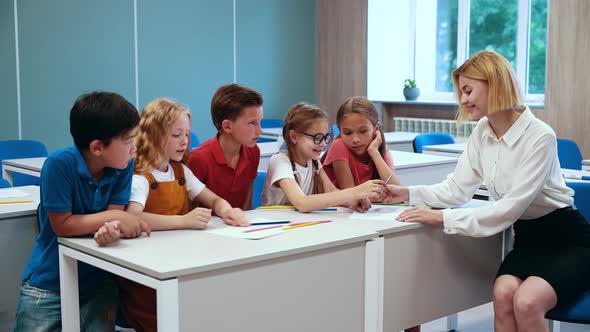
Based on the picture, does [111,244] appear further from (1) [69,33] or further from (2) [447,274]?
(1) [69,33]

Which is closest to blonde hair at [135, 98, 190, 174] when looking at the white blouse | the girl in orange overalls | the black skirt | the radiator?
the girl in orange overalls

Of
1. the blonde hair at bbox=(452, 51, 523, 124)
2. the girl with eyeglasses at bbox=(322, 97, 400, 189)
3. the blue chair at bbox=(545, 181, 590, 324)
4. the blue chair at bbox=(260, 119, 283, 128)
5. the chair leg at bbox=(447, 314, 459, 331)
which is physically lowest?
the chair leg at bbox=(447, 314, 459, 331)

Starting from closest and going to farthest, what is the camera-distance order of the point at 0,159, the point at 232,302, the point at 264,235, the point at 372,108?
1. the point at 232,302
2. the point at 264,235
3. the point at 372,108
4. the point at 0,159

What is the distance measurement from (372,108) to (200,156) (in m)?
0.72

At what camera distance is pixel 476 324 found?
327 cm

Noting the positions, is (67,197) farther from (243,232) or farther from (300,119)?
(300,119)

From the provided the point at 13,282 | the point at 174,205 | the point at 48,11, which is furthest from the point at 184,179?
the point at 48,11

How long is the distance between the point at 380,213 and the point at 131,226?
901mm

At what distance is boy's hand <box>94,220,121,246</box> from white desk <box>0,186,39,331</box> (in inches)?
20.2

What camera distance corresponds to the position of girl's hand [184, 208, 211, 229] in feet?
6.64

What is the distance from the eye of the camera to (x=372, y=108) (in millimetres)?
2721

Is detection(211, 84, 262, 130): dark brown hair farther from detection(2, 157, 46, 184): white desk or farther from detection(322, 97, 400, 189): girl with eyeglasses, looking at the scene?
detection(2, 157, 46, 184): white desk

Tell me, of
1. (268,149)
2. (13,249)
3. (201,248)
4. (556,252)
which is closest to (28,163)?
(268,149)

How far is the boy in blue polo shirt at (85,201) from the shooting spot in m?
1.86
